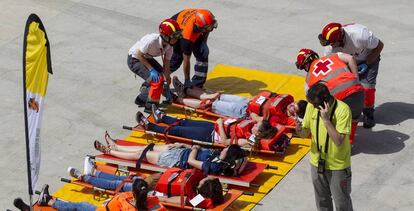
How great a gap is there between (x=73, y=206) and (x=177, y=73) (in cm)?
461

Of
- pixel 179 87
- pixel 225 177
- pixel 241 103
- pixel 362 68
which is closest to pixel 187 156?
pixel 225 177

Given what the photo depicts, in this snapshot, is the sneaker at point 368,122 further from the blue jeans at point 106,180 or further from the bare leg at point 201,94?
the blue jeans at point 106,180

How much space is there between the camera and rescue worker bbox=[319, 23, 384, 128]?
1314 cm

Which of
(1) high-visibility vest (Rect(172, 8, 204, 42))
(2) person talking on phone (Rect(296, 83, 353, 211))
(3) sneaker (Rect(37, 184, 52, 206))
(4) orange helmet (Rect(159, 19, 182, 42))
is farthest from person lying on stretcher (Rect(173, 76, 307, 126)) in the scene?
(3) sneaker (Rect(37, 184, 52, 206))

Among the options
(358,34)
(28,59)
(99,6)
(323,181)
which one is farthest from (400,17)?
(28,59)

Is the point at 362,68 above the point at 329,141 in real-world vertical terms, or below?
below

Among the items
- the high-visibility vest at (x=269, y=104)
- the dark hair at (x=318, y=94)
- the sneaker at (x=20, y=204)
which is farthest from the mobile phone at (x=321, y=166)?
the sneaker at (x=20, y=204)

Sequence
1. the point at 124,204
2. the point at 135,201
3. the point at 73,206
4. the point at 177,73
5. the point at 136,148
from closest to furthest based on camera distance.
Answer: the point at 135,201 < the point at 124,204 < the point at 73,206 < the point at 136,148 < the point at 177,73

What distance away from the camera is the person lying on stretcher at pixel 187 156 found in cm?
1224

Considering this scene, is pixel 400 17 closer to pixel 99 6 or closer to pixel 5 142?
pixel 99 6

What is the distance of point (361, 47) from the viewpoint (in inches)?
533

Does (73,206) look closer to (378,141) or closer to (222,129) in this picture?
(222,129)

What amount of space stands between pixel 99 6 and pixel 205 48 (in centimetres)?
410

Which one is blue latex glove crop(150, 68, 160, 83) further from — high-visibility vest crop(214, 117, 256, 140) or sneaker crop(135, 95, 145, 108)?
high-visibility vest crop(214, 117, 256, 140)
